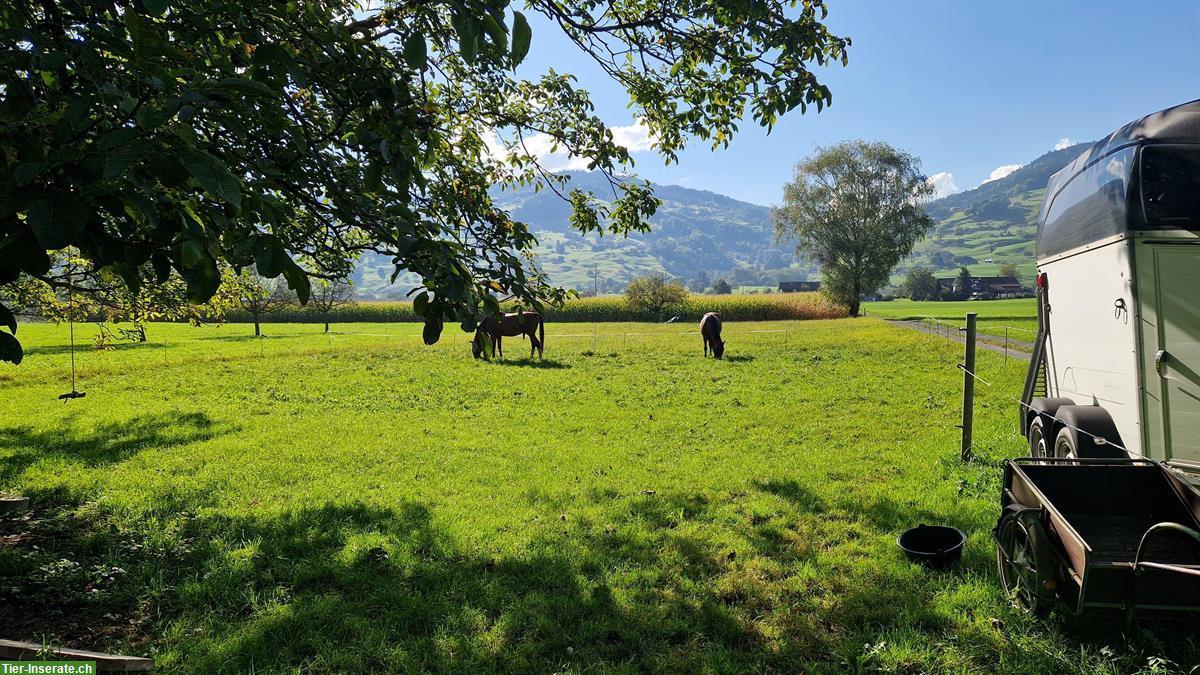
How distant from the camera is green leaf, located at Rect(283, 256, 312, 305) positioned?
2008 mm

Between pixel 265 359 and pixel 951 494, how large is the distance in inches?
901

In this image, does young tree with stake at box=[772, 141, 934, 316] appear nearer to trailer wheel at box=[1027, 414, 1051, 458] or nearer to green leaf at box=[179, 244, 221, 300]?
trailer wheel at box=[1027, 414, 1051, 458]

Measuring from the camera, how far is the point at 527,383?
15.0 meters

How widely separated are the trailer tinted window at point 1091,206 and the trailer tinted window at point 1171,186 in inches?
5.3

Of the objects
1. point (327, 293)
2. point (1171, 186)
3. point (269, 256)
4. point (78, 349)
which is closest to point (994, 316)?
point (1171, 186)

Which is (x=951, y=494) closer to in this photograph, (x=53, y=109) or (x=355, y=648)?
(x=355, y=648)

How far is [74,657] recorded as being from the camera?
2953mm

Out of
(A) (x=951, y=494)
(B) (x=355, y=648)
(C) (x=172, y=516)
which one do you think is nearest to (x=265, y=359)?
(C) (x=172, y=516)

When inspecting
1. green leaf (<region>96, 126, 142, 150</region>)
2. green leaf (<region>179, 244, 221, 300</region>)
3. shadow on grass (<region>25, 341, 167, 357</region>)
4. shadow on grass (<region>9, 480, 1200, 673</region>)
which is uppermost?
green leaf (<region>96, 126, 142, 150</region>)

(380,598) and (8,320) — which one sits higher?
(8,320)

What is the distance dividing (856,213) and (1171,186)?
54.3m

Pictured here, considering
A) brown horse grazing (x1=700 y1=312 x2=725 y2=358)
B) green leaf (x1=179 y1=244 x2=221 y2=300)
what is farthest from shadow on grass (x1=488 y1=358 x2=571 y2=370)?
A: green leaf (x1=179 y1=244 x2=221 y2=300)

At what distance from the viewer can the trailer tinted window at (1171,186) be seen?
13.9ft

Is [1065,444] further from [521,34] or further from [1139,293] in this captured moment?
[521,34]
